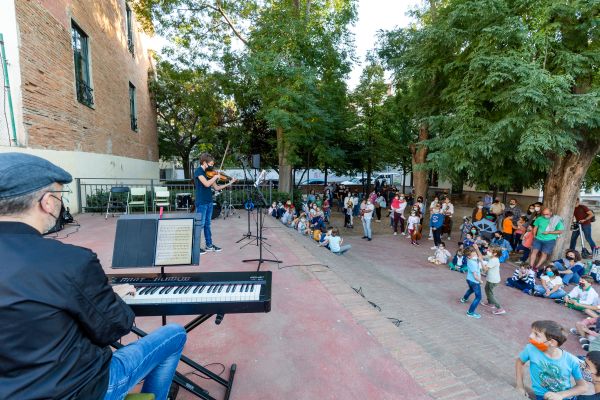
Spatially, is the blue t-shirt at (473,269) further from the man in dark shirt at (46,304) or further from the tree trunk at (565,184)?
the man in dark shirt at (46,304)

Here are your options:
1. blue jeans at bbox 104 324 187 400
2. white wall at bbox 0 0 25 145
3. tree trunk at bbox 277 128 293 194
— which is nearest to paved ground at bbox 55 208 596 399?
blue jeans at bbox 104 324 187 400

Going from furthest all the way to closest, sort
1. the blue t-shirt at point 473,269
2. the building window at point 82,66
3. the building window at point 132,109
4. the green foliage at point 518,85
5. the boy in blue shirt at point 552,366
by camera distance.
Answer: the building window at point 132,109 < the building window at point 82,66 < the green foliage at point 518,85 < the blue t-shirt at point 473,269 < the boy in blue shirt at point 552,366

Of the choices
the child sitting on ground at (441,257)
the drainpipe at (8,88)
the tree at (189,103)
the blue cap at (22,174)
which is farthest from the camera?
the tree at (189,103)

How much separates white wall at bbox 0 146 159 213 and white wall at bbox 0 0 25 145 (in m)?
0.86

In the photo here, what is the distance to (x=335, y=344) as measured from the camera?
3168mm

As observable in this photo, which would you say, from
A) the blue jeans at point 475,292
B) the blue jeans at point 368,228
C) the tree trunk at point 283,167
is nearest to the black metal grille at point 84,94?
the tree trunk at point 283,167

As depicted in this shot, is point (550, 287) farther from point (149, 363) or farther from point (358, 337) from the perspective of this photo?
point (149, 363)

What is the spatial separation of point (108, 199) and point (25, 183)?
1174 cm

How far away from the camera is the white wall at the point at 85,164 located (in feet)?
29.7

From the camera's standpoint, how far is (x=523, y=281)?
7.62 meters

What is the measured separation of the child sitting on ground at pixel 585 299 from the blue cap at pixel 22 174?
26.8ft

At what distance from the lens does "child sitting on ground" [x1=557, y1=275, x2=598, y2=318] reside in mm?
5969

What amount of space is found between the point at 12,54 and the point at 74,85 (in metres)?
3.02

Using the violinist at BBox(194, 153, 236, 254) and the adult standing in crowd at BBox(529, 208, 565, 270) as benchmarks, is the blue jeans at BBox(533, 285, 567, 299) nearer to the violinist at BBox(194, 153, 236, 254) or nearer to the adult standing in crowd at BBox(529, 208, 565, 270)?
the adult standing in crowd at BBox(529, 208, 565, 270)
